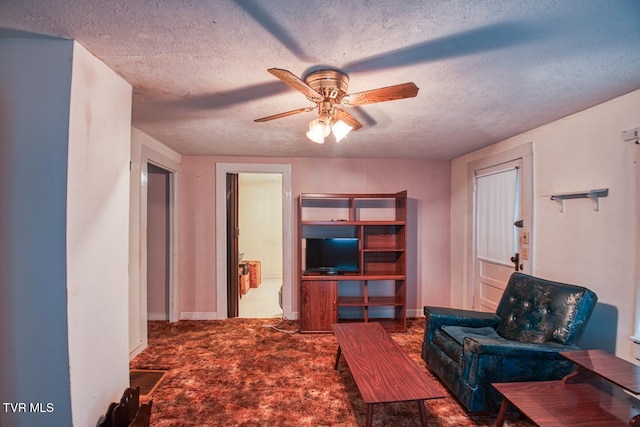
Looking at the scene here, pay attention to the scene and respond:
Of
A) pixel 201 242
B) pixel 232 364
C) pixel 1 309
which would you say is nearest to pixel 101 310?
pixel 1 309

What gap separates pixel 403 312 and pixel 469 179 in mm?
1893

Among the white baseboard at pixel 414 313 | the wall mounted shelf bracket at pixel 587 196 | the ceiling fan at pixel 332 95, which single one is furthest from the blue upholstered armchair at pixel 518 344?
the ceiling fan at pixel 332 95

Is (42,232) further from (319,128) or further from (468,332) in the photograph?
(468,332)

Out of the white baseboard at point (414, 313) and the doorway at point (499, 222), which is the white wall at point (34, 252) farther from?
the white baseboard at point (414, 313)

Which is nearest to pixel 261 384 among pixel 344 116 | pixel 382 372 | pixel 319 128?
pixel 382 372

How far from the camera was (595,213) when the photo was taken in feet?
7.08

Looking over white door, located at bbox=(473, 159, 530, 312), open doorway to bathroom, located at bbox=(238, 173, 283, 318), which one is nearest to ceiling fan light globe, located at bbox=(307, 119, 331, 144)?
white door, located at bbox=(473, 159, 530, 312)

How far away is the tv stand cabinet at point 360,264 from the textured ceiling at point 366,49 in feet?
5.23

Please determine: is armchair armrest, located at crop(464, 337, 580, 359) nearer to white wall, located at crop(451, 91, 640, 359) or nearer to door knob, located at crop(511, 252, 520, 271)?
white wall, located at crop(451, 91, 640, 359)

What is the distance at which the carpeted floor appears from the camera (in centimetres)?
200

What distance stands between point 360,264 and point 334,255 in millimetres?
349

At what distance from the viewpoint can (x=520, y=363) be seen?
192 cm

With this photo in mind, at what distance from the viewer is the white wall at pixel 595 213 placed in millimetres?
1950

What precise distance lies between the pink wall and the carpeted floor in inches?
26.6
